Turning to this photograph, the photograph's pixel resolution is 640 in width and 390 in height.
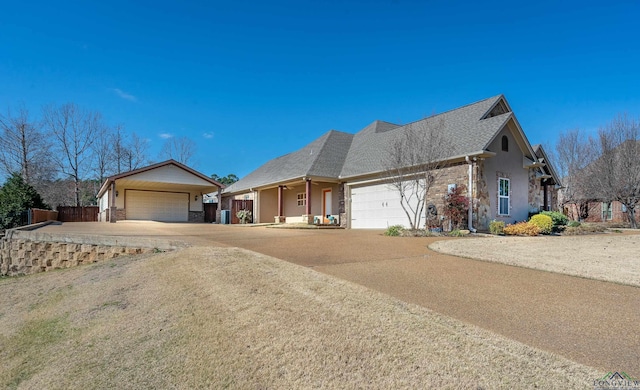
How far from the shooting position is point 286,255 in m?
7.73

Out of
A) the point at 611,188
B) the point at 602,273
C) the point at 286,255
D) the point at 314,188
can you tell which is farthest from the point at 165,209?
the point at 611,188

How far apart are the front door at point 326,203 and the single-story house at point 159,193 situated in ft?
22.9

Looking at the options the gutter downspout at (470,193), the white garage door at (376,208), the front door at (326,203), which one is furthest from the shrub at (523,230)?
the front door at (326,203)

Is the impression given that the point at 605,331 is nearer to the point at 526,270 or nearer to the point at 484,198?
the point at 526,270

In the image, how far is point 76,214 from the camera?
26.3 m

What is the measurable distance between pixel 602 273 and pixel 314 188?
53.5 feet

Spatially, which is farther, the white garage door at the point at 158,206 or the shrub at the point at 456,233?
the white garage door at the point at 158,206

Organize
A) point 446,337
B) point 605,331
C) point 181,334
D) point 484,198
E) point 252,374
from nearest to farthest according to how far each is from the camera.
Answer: point 252,374 < point 446,337 < point 605,331 < point 181,334 < point 484,198

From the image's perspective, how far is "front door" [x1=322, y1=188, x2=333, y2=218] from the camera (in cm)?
2086

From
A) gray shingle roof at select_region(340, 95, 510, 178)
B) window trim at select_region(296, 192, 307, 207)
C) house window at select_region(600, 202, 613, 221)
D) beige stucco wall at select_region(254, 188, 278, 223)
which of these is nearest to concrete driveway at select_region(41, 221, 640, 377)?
gray shingle roof at select_region(340, 95, 510, 178)

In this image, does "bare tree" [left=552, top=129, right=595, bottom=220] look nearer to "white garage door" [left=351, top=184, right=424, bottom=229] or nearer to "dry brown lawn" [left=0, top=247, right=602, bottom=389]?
"white garage door" [left=351, top=184, right=424, bottom=229]

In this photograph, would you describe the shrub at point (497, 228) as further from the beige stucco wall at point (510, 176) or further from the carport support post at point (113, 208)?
the carport support post at point (113, 208)

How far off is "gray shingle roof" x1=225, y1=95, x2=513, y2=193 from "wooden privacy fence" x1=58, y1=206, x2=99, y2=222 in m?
10.7

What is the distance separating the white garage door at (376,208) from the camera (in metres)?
16.2
